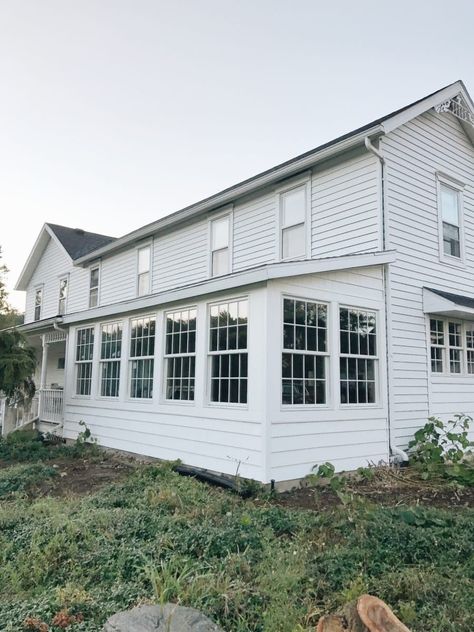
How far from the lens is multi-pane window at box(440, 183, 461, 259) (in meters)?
9.92

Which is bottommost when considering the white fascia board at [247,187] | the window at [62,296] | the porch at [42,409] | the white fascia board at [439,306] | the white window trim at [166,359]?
the porch at [42,409]

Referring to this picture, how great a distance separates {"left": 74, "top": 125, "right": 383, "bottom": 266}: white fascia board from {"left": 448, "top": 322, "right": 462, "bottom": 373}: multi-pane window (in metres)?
4.37

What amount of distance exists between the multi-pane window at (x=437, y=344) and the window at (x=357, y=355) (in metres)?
2.04

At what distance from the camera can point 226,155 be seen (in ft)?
48.4

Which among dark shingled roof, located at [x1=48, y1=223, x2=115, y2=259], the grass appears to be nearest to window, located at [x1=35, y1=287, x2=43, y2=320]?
dark shingled roof, located at [x1=48, y1=223, x2=115, y2=259]

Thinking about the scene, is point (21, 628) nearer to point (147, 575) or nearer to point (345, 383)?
point (147, 575)

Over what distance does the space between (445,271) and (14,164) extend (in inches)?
464

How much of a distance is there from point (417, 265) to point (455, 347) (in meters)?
2.14

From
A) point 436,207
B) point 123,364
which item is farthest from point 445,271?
point 123,364

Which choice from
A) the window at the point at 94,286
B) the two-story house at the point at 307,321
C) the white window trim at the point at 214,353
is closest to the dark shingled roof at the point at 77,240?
the window at the point at 94,286

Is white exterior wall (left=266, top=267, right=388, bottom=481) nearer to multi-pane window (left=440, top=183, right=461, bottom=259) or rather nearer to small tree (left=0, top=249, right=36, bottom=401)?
multi-pane window (left=440, top=183, right=461, bottom=259)

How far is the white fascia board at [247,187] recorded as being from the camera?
8.44 metres

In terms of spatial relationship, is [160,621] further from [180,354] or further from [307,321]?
[180,354]

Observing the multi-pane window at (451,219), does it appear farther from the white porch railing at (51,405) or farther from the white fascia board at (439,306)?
the white porch railing at (51,405)
